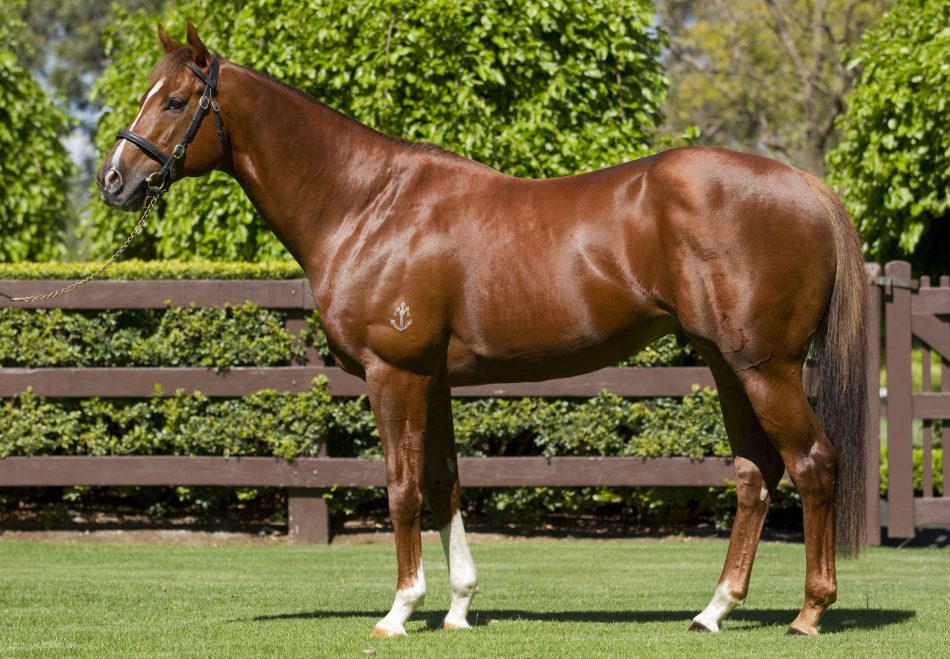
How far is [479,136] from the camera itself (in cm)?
906

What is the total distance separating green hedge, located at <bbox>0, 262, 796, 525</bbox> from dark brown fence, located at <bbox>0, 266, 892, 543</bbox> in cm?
10

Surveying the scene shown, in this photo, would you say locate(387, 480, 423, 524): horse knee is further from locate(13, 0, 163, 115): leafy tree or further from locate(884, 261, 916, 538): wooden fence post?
locate(13, 0, 163, 115): leafy tree

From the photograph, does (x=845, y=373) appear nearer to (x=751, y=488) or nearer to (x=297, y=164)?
(x=751, y=488)

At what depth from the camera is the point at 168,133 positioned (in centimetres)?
509

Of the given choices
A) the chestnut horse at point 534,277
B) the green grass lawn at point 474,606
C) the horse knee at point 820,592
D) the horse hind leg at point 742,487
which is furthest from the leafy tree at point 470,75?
the horse knee at point 820,592

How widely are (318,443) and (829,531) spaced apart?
4569mm

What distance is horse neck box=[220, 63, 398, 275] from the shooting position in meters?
5.23

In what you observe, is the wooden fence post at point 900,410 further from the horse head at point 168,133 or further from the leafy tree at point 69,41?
the leafy tree at point 69,41

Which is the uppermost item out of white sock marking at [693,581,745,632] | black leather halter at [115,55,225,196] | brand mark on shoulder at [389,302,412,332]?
black leather halter at [115,55,225,196]

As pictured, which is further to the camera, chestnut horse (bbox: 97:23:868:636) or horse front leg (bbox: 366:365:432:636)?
horse front leg (bbox: 366:365:432:636)

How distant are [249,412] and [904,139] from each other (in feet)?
18.2

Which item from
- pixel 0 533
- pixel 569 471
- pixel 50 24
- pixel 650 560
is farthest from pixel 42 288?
pixel 50 24

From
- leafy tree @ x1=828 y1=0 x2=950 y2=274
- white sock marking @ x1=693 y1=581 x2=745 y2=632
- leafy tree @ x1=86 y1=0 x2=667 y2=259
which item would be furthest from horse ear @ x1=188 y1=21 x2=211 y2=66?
leafy tree @ x1=828 y1=0 x2=950 y2=274

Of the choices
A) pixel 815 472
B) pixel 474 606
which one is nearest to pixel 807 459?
pixel 815 472
